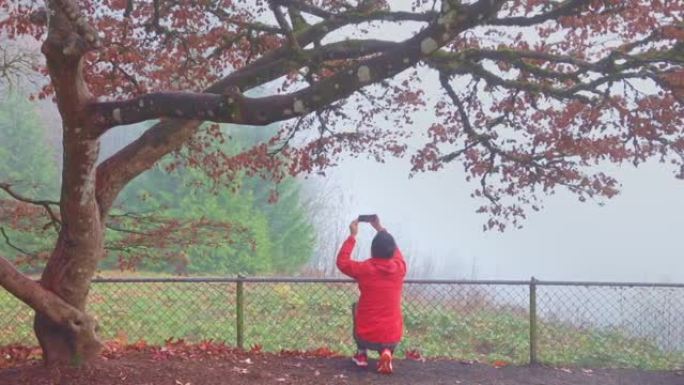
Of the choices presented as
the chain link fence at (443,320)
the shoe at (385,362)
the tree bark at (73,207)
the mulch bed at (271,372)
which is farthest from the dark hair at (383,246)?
the chain link fence at (443,320)

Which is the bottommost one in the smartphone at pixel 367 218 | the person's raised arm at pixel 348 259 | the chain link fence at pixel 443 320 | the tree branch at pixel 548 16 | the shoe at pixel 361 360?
the chain link fence at pixel 443 320

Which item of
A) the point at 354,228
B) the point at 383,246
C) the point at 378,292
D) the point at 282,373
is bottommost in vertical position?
the point at 282,373

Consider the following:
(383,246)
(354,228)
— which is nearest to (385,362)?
(383,246)

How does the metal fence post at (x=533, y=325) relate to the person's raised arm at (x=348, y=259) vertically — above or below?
below

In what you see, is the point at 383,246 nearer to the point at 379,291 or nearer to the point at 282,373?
the point at 379,291

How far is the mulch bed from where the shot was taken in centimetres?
503

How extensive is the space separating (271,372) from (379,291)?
106 cm

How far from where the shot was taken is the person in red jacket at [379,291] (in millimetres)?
5578

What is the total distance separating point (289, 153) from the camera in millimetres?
8008

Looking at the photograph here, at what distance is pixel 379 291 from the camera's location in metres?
5.59

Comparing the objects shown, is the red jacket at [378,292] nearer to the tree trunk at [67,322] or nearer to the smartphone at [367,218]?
the smartphone at [367,218]

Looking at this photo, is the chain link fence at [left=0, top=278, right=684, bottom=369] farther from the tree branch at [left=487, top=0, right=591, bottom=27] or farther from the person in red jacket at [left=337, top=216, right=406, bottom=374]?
the tree branch at [left=487, top=0, right=591, bottom=27]

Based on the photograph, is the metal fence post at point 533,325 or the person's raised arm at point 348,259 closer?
the person's raised arm at point 348,259

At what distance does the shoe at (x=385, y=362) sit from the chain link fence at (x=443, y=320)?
2678 millimetres
